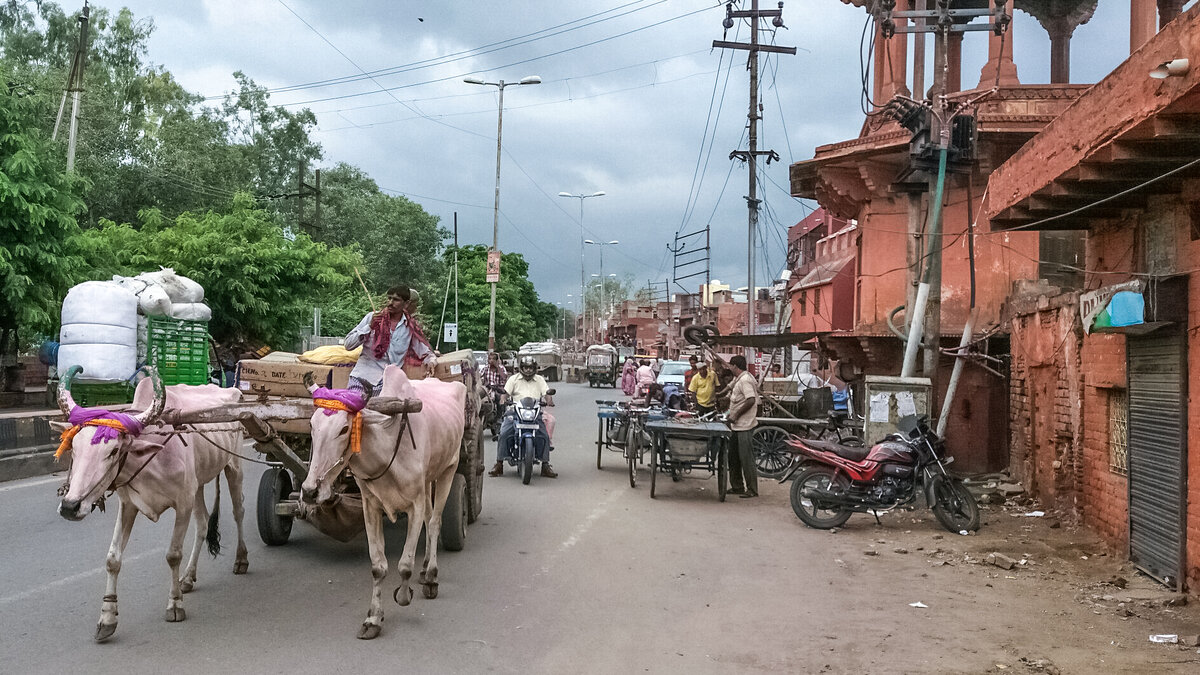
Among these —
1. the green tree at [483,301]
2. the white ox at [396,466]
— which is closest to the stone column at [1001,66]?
the white ox at [396,466]

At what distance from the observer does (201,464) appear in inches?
258

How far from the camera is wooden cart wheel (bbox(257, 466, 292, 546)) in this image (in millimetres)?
8109

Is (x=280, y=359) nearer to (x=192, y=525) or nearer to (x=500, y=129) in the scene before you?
(x=192, y=525)

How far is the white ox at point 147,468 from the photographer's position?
5.19 metres

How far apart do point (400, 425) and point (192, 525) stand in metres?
4.41

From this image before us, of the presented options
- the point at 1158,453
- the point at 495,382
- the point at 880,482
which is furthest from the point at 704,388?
the point at 1158,453

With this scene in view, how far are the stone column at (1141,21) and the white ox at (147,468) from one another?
16013 mm

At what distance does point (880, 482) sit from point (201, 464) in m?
7.33

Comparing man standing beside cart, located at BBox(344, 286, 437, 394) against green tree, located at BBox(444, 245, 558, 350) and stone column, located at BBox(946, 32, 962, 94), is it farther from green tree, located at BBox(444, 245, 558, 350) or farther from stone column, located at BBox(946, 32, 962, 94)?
green tree, located at BBox(444, 245, 558, 350)

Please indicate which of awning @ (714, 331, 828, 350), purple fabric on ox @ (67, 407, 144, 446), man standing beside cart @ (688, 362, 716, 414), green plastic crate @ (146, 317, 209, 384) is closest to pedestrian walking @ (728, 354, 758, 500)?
man standing beside cart @ (688, 362, 716, 414)

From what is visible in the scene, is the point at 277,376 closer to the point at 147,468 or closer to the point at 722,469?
the point at 147,468

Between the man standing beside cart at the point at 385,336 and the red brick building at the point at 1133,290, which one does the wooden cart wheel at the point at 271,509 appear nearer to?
the man standing beside cart at the point at 385,336

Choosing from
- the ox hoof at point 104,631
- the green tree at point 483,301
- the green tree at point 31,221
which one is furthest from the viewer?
the green tree at point 483,301

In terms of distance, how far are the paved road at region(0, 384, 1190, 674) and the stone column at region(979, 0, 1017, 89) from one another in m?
11.0
